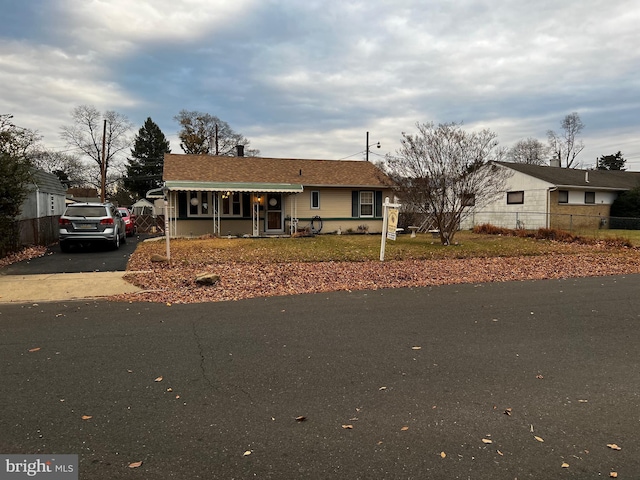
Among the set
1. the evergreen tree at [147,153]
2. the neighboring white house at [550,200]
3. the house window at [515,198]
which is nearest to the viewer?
the neighboring white house at [550,200]

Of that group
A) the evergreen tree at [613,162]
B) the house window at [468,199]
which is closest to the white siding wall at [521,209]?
the house window at [468,199]

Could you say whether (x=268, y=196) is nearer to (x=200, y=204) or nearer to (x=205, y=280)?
(x=200, y=204)

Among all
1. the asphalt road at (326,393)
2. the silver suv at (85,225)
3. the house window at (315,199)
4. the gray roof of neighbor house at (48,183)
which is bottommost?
the asphalt road at (326,393)

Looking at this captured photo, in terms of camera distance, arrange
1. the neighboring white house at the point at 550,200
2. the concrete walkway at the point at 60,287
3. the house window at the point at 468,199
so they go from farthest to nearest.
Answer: the neighboring white house at the point at 550,200
the house window at the point at 468,199
the concrete walkway at the point at 60,287

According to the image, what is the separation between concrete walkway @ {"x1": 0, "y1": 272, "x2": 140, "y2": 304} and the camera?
26.0 ft

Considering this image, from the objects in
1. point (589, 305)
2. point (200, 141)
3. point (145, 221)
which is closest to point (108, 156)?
point (200, 141)

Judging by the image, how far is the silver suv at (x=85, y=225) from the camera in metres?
14.2

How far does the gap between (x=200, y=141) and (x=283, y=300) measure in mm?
43423

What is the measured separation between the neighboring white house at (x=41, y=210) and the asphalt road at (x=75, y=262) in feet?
3.00

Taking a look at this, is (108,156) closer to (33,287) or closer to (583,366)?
(33,287)

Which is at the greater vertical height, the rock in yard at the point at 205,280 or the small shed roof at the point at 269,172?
the small shed roof at the point at 269,172

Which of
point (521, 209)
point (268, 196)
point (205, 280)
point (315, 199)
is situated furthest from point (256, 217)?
point (521, 209)

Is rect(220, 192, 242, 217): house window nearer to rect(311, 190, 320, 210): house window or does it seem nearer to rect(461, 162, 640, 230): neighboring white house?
rect(311, 190, 320, 210): house window

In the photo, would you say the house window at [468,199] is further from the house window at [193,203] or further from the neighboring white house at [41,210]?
the neighboring white house at [41,210]
